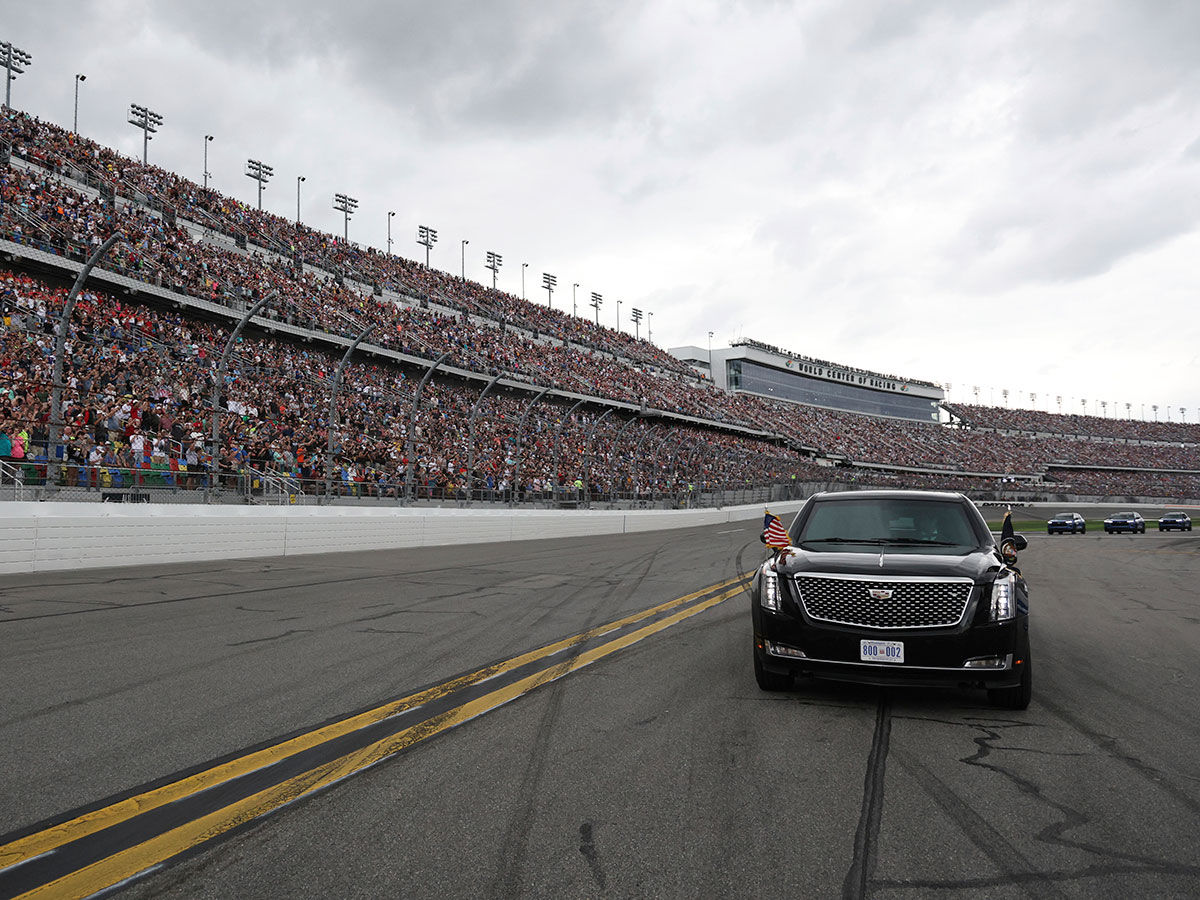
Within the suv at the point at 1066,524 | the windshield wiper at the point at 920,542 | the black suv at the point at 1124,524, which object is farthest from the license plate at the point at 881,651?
the black suv at the point at 1124,524

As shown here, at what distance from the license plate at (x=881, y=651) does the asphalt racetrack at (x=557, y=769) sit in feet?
1.19

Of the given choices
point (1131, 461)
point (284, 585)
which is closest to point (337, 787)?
point (284, 585)

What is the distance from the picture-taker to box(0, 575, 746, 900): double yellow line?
262 cm

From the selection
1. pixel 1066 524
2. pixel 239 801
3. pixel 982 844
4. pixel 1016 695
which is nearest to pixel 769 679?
pixel 1016 695

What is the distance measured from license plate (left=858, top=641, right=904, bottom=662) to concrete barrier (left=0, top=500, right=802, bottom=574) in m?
12.6

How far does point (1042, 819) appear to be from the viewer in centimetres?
323

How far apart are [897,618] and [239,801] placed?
3521 mm

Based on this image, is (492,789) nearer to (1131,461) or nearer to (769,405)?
(769,405)

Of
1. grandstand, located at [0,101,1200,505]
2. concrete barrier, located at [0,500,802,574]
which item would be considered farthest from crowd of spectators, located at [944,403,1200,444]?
concrete barrier, located at [0,500,802,574]

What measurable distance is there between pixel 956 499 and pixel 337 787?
4.85 m

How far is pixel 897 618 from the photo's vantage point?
4.65m

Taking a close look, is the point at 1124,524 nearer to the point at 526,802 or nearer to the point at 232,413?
the point at 232,413

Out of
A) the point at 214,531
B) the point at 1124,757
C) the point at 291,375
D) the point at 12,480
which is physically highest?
the point at 291,375

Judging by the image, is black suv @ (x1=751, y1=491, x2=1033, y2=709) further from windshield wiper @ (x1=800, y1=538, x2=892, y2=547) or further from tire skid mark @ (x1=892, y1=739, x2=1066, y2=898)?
tire skid mark @ (x1=892, y1=739, x2=1066, y2=898)
